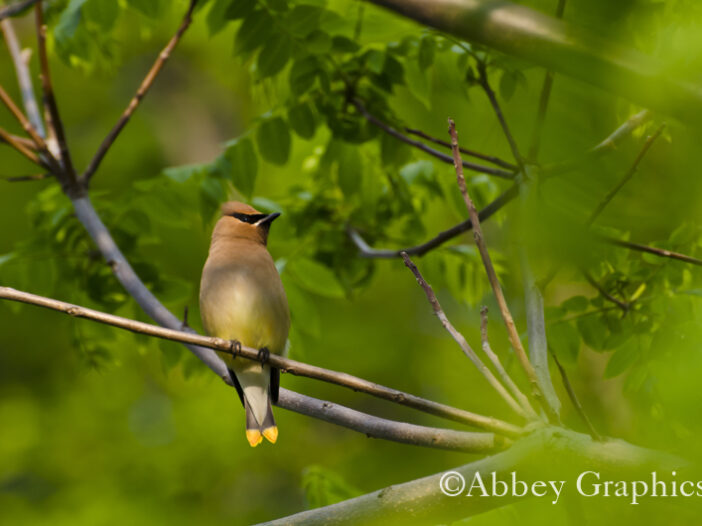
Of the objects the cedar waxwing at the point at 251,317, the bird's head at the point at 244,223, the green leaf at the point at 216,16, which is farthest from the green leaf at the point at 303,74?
the cedar waxwing at the point at 251,317

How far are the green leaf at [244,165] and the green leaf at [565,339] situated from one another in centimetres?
183

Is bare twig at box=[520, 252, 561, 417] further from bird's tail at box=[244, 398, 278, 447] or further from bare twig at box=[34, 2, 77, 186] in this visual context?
bare twig at box=[34, 2, 77, 186]

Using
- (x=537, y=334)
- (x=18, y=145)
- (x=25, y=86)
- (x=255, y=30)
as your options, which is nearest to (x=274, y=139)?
(x=255, y=30)

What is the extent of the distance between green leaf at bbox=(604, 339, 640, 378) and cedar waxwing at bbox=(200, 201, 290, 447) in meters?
1.51

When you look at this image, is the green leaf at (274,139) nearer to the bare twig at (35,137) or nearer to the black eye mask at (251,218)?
the black eye mask at (251,218)

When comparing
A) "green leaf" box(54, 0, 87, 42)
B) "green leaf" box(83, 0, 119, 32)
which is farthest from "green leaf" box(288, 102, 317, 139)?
"green leaf" box(54, 0, 87, 42)

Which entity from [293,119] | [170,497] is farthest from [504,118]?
[170,497]

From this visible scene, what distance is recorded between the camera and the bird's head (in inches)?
177

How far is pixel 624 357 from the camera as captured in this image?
3.32m

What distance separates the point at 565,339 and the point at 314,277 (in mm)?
1633

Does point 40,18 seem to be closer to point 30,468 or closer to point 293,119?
point 293,119

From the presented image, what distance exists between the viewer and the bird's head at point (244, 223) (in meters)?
4.49

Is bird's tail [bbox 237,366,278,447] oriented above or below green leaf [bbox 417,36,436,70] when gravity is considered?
below

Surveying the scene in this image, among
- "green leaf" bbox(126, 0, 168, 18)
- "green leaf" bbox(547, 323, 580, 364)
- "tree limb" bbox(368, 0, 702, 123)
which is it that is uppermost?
"tree limb" bbox(368, 0, 702, 123)
